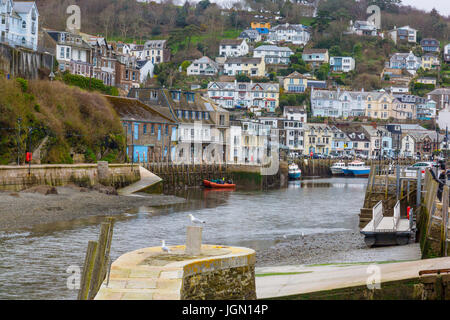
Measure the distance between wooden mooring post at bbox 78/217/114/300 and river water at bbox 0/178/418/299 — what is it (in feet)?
19.3

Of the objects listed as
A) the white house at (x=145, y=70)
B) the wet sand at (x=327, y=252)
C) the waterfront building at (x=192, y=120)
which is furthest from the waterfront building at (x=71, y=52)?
the wet sand at (x=327, y=252)

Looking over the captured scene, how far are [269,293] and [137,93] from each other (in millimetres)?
62518

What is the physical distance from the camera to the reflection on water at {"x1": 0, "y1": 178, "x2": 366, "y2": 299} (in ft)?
68.1

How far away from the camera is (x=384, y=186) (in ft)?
120

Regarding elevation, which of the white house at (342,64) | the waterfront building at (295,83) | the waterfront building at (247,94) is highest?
the white house at (342,64)

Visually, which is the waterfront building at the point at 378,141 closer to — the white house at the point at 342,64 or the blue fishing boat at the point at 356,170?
the blue fishing boat at the point at 356,170

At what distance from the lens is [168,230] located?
3300 centimetres

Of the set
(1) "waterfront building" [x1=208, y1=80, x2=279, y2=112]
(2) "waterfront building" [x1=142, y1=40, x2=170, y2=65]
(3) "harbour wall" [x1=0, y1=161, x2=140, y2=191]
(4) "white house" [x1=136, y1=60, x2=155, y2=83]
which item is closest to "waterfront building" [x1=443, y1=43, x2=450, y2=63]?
(1) "waterfront building" [x1=208, y1=80, x2=279, y2=112]

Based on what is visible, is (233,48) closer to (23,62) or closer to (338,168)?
(338,168)

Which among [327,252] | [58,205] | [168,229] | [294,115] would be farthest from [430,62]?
[327,252]

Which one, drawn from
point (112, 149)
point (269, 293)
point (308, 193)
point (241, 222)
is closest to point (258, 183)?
point (308, 193)

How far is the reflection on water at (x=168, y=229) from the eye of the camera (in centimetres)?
2077

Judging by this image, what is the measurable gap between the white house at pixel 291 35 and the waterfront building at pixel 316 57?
821 inches

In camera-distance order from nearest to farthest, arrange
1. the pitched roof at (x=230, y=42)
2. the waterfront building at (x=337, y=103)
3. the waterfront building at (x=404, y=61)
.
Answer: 1. the waterfront building at (x=337, y=103)
2. the waterfront building at (x=404, y=61)
3. the pitched roof at (x=230, y=42)
